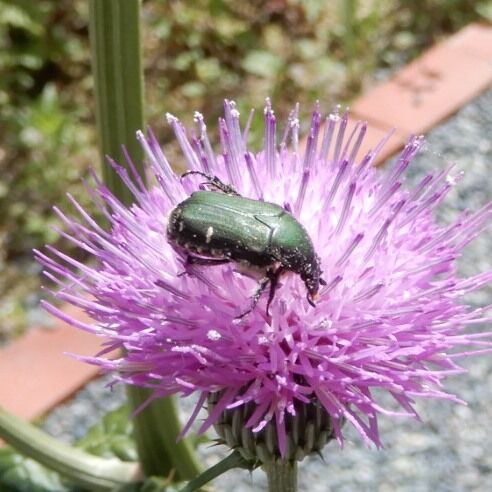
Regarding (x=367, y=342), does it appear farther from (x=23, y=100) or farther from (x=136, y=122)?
(x=23, y=100)

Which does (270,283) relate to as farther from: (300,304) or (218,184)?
(218,184)

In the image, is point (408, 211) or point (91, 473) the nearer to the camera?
point (408, 211)

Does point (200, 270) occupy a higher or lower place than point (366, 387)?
higher

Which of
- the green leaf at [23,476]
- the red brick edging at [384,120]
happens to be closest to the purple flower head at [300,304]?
the green leaf at [23,476]

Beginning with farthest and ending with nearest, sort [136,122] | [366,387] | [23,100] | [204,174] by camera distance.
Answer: [23,100]
[136,122]
[204,174]
[366,387]

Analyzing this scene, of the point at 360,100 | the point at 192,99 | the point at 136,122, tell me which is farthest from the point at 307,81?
the point at 136,122

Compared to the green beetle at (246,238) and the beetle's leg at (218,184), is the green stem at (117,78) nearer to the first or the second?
the beetle's leg at (218,184)
